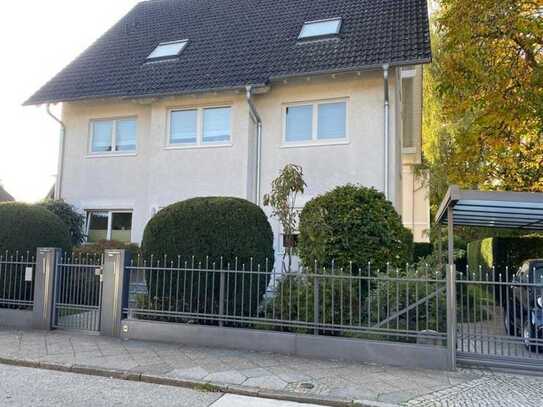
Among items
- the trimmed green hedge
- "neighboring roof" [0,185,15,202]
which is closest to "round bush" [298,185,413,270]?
the trimmed green hedge

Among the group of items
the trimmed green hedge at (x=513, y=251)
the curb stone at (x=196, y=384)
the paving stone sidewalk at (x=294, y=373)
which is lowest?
the curb stone at (x=196, y=384)

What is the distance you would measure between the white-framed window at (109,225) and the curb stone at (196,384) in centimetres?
753

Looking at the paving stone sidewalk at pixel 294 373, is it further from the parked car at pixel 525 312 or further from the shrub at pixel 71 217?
the shrub at pixel 71 217

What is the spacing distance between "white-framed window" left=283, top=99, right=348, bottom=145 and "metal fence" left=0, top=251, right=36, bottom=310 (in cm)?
680

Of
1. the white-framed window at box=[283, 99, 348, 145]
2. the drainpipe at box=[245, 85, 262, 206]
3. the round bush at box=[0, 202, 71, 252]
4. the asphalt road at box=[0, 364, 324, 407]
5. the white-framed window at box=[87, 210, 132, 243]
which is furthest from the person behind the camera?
the white-framed window at box=[87, 210, 132, 243]

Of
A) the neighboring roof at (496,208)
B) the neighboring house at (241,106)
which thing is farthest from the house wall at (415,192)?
the neighboring roof at (496,208)

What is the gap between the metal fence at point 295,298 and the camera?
7.06 metres

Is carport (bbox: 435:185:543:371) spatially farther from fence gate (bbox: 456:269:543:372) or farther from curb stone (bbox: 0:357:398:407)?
curb stone (bbox: 0:357:398:407)

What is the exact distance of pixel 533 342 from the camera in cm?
655

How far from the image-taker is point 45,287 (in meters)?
9.02

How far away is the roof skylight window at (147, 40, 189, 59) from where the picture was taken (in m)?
15.2

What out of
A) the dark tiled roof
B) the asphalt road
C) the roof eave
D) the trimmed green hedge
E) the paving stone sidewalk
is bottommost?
the asphalt road

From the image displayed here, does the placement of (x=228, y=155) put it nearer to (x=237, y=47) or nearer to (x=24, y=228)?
(x=237, y=47)

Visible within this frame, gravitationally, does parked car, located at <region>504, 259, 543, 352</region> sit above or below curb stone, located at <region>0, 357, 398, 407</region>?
above
